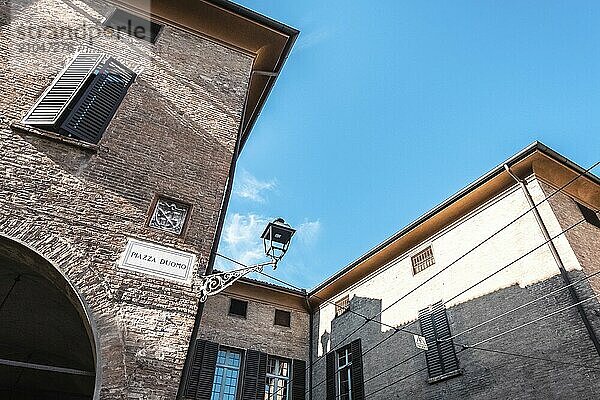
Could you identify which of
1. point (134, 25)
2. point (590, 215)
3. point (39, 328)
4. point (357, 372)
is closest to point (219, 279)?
point (39, 328)

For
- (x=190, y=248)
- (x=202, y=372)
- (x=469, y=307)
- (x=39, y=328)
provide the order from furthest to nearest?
(x=202, y=372) → (x=469, y=307) → (x=39, y=328) → (x=190, y=248)

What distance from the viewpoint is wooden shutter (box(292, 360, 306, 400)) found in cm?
1314

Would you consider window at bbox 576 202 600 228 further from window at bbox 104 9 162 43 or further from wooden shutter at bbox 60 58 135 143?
window at bbox 104 9 162 43

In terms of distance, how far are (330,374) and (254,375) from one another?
7.61ft

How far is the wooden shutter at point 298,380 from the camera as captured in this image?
13.1 meters

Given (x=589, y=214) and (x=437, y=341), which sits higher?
(x=589, y=214)

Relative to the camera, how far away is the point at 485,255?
32.4 feet

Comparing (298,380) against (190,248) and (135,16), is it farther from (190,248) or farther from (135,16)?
(135,16)

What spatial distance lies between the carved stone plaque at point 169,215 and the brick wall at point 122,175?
124 mm

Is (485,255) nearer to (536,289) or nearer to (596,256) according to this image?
(536,289)

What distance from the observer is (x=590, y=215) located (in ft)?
33.2

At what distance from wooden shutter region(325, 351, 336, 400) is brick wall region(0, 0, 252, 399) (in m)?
8.19

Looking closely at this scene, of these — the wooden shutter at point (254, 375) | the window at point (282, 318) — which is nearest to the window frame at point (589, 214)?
the window at point (282, 318)

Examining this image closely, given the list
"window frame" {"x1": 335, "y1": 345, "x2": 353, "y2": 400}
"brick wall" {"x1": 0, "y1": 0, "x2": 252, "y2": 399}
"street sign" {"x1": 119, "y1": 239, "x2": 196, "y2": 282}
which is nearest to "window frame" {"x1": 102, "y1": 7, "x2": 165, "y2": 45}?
"brick wall" {"x1": 0, "y1": 0, "x2": 252, "y2": 399}
